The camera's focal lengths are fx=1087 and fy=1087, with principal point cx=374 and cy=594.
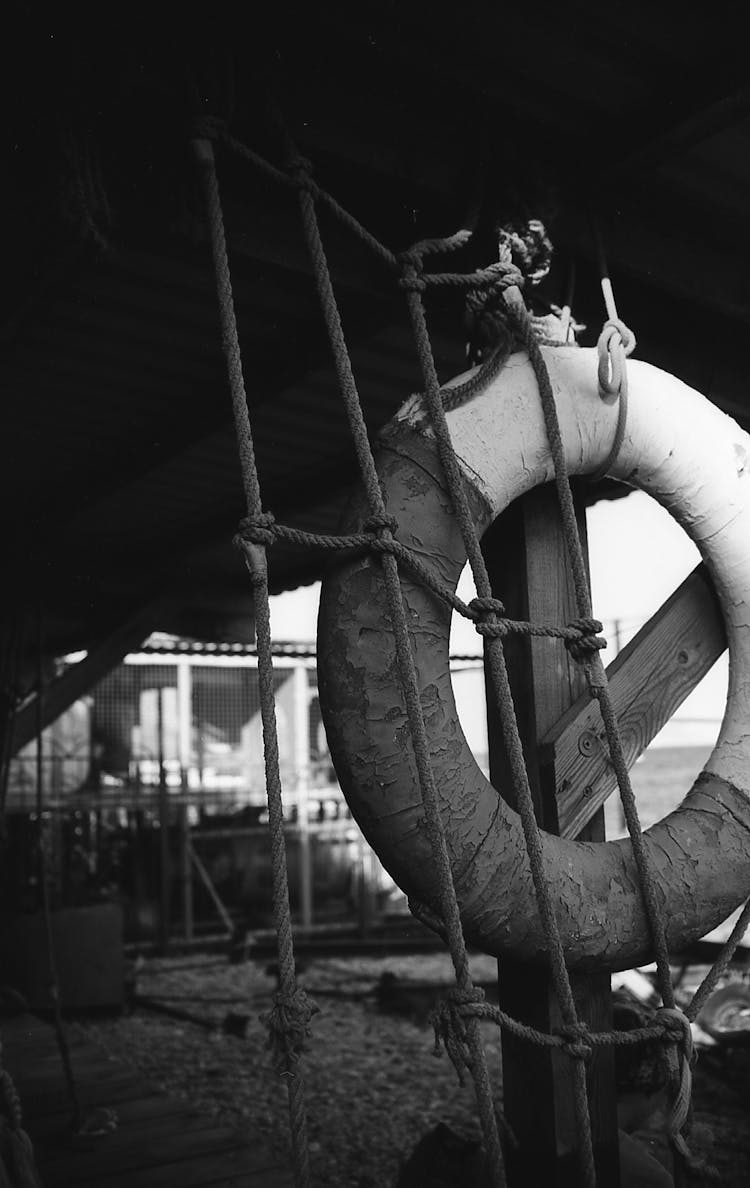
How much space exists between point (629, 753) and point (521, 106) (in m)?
1.21

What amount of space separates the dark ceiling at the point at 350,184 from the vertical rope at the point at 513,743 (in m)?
0.41

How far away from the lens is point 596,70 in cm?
191

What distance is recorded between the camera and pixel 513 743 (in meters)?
1.75

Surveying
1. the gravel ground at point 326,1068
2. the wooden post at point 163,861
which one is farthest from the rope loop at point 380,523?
the wooden post at point 163,861

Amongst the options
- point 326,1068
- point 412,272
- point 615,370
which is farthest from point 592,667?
point 326,1068

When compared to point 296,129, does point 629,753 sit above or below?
below

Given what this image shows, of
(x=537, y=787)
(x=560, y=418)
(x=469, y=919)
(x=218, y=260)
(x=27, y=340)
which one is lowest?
(x=469, y=919)

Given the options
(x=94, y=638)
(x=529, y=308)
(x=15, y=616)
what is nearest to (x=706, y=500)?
(x=529, y=308)

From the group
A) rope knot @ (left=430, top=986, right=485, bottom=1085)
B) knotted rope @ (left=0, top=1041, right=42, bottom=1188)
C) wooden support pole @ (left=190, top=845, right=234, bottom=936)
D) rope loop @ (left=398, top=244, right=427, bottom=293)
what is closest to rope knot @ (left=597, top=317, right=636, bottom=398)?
rope loop @ (left=398, top=244, right=427, bottom=293)

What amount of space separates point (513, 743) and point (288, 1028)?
1.83 ft

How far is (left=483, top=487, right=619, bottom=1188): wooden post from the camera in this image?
1.88 metres

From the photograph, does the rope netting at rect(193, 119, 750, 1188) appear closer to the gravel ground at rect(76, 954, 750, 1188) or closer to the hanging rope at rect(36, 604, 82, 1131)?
the gravel ground at rect(76, 954, 750, 1188)

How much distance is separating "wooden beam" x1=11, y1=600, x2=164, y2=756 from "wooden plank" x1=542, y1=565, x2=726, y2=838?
3.99 meters

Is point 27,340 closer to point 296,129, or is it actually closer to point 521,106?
point 296,129
